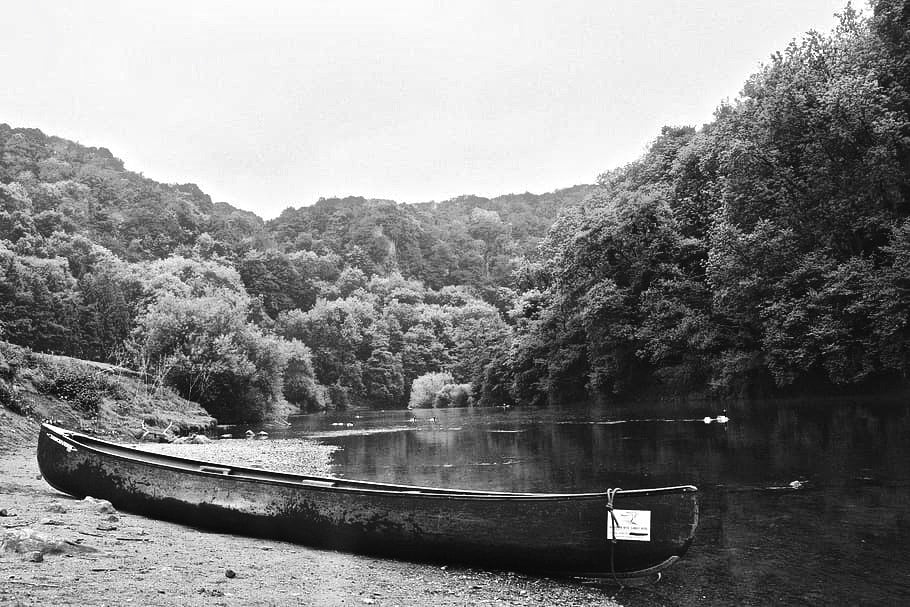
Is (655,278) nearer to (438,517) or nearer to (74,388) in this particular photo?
(74,388)

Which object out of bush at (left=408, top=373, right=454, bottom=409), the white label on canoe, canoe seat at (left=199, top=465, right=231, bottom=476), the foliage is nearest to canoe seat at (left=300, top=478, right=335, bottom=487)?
canoe seat at (left=199, top=465, right=231, bottom=476)

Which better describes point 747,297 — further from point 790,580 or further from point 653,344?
point 790,580

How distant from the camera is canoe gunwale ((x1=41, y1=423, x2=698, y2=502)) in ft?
26.2

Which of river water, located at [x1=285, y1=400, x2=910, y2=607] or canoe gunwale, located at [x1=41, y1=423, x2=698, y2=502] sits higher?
canoe gunwale, located at [x1=41, y1=423, x2=698, y2=502]

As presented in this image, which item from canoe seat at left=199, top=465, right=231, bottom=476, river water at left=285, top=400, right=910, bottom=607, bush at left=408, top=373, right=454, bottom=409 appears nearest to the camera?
river water at left=285, top=400, right=910, bottom=607

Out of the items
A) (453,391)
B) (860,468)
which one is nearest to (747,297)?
(860,468)

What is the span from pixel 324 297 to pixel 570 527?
394 ft

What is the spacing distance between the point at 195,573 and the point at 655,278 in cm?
4549

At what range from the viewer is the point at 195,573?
24.1ft

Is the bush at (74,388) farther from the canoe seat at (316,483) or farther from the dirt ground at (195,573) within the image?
the canoe seat at (316,483)

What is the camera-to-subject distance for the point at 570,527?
8016 mm

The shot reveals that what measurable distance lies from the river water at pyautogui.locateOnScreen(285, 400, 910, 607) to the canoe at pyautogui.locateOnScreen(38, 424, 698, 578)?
2.42ft

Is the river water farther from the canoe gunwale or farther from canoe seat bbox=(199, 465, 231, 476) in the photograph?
canoe seat bbox=(199, 465, 231, 476)

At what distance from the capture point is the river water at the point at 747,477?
7973 millimetres
